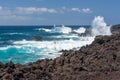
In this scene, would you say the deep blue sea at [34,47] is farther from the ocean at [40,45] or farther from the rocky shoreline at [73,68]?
the rocky shoreline at [73,68]

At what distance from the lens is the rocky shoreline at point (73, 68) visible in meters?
19.7

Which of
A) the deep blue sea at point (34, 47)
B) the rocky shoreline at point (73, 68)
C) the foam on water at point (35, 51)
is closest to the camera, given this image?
the rocky shoreline at point (73, 68)

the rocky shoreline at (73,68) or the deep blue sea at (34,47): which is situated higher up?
the deep blue sea at (34,47)

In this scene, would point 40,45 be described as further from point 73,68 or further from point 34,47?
point 73,68

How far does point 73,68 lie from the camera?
2136 cm


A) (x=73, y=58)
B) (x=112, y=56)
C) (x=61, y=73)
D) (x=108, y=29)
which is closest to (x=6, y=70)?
(x=61, y=73)

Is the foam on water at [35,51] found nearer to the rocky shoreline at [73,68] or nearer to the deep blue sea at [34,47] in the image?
the deep blue sea at [34,47]

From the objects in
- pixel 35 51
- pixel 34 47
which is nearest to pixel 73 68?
pixel 35 51

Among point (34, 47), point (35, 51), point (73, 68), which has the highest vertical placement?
point (34, 47)

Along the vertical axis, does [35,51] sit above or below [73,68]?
above

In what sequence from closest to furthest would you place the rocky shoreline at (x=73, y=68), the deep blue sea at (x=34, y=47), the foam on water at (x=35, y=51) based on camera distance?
the rocky shoreline at (x=73, y=68)
the foam on water at (x=35, y=51)
the deep blue sea at (x=34, y=47)

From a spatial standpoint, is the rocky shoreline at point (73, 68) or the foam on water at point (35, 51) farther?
the foam on water at point (35, 51)

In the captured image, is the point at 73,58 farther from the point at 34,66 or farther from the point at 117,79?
the point at 117,79

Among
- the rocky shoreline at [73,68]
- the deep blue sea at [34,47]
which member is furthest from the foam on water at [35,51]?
the rocky shoreline at [73,68]
